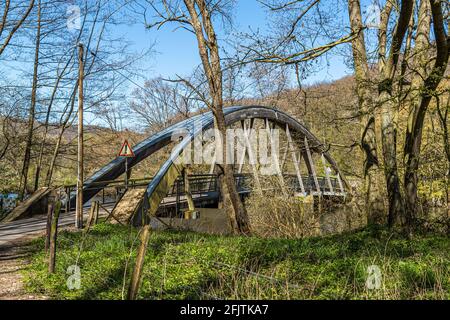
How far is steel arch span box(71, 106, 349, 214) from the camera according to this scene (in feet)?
44.3

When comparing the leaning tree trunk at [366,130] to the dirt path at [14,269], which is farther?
the leaning tree trunk at [366,130]

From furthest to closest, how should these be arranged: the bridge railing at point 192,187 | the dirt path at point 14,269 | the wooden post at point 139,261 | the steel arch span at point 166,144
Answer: the bridge railing at point 192,187, the steel arch span at point 166,144, the dirt path at point 14,269, the wooden post at point 139,261

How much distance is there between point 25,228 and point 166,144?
10025mm

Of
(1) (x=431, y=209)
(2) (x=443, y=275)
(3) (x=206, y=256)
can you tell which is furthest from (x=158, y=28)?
(2) (x=443, y=275)

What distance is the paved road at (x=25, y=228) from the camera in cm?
971

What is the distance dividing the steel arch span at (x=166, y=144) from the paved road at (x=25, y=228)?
1.90 metres

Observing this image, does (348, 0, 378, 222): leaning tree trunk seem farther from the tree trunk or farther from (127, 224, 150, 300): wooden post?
the tree trunk

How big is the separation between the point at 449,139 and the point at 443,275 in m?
3.78
